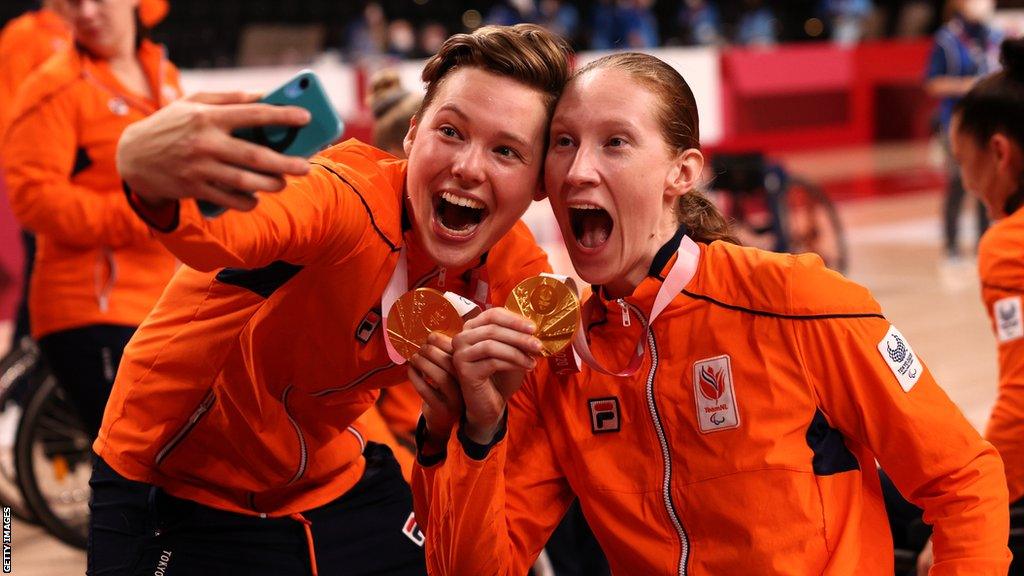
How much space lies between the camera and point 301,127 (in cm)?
146

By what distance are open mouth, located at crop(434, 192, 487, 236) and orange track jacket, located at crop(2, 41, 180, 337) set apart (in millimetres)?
1791

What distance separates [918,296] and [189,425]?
689 cm

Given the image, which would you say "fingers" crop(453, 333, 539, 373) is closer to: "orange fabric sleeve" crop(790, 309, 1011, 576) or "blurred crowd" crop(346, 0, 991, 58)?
"orange fabric sleeve" crop(790, 309, 1011, 576)

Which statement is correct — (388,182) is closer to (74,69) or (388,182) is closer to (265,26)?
(74,69)

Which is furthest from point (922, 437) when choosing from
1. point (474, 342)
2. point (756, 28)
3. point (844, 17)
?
point (844, 17)

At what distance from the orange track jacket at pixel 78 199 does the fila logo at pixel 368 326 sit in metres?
1.85

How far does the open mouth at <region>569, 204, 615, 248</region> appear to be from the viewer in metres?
2.15

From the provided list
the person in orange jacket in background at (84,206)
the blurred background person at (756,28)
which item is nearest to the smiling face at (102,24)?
the person in orange jacket in background at (84,206)

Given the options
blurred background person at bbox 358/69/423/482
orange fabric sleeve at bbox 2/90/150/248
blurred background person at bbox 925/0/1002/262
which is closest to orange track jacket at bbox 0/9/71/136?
orange fabric sleeve at bbox 2/90/150/248

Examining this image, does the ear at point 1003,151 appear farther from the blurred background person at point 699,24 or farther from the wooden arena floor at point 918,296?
the blurred background person at point 699,24

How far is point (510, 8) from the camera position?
19.2 metres

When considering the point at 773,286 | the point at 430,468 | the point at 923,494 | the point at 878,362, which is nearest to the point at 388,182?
the point at 430,468

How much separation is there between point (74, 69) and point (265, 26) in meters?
14.1

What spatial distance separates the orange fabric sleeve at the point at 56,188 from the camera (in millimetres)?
3682
